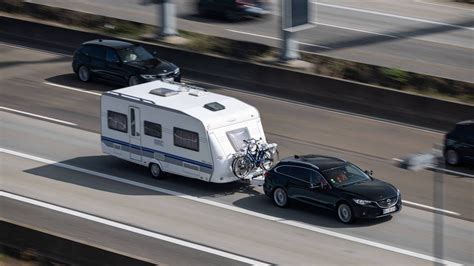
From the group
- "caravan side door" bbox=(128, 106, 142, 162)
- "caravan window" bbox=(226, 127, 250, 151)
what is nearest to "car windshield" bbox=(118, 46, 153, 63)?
"caravan side door" bbox=(128, 106, 142, 162)

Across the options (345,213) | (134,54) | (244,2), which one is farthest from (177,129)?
(244,2)

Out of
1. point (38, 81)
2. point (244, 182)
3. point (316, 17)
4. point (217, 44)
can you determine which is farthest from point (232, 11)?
point (244, 182)

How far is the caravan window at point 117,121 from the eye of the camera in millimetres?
29234

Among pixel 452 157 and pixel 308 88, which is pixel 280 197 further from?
pixel 308 88

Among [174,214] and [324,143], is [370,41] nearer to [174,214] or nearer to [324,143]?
[324,143]

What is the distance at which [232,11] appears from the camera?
4747 cm

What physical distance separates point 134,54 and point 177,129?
1021cm

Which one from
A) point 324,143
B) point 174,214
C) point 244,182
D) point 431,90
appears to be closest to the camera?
point 174,214

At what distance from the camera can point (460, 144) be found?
29.9 meters

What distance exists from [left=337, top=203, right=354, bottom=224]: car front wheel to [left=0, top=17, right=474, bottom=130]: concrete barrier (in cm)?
916

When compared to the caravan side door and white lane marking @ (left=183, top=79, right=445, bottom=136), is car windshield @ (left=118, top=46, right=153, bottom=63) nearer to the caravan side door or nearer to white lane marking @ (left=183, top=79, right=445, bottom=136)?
white lane marking @ (left=183, top=79, right=445, bottom=136)

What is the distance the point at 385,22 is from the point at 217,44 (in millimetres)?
11061

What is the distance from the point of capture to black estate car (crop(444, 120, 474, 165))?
29719 millimetres

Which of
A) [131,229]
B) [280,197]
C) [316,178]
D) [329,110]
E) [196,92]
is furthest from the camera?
[329,110]
